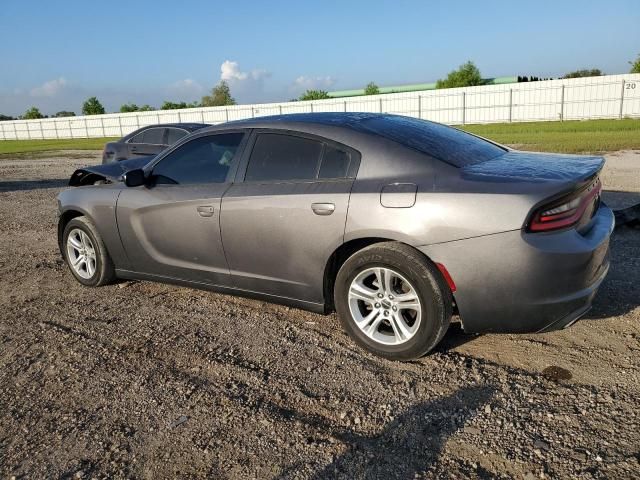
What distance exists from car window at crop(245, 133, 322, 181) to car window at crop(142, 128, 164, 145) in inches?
323

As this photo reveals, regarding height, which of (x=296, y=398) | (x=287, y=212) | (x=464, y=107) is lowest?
(x=296, y=398)

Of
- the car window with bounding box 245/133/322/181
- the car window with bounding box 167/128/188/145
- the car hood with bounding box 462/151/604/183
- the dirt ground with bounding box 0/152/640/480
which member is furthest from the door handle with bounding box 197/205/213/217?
the car window with bounding box 167/128/188/145

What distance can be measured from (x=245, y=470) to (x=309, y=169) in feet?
6.62

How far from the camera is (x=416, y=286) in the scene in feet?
10.2

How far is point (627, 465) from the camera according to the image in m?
2.23

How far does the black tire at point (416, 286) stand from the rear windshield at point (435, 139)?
2.29 feet

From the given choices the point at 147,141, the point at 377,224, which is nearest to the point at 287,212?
the point at 377,224

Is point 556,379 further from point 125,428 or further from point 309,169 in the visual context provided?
point 125,428

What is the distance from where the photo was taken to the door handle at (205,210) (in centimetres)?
396

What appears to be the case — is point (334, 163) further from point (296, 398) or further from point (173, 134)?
point (173, 134)

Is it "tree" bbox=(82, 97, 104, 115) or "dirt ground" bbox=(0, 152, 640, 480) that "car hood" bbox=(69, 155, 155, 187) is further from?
"tree" bbox=(82, 97, 104, 115)

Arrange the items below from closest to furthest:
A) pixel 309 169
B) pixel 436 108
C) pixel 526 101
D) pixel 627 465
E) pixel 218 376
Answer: pixel 627 465 → pixel 218 376 → pixel 309 169 → pixel 526 101 → pixel 436 108

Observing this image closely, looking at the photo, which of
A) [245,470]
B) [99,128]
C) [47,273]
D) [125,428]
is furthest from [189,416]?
[99,128]

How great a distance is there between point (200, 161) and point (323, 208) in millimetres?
1411
